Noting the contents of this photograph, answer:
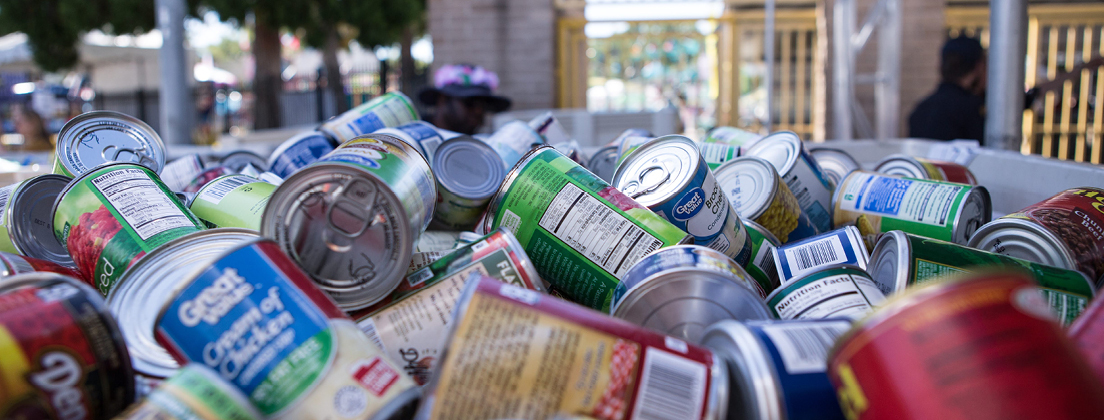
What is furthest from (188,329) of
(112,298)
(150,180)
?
(150,180)

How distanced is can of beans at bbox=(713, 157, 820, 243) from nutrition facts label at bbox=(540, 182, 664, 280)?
0.41 m

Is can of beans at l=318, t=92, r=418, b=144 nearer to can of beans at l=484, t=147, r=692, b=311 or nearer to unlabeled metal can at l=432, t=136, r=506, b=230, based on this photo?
unlabeled metal can at l=432, t=136, r=506, b=230

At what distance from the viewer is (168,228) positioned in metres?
1.04

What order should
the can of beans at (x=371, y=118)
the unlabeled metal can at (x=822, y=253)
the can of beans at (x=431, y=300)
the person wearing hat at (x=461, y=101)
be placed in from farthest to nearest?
the person wearing hat at (x=461, y=101) → the can of beans at (x=371, y=118) → the unlabeled metal can at (x=822, y=253) → the can of beans at (x=431, y=300)

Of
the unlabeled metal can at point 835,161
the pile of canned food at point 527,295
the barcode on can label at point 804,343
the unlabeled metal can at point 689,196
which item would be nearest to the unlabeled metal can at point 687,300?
the pile of canned food at point 527,295

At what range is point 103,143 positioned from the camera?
1.43m

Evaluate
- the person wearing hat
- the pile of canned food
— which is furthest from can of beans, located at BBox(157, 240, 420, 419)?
the person wearing hat

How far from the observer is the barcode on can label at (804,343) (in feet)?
2.36

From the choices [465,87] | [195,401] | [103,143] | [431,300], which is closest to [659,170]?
[431,300]

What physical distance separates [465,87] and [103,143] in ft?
7.52

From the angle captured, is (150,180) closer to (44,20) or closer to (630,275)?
(630,275)

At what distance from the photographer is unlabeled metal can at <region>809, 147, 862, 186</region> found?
1937 millimetres

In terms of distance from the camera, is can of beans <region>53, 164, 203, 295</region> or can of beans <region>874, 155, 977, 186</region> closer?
can of beans <region>53, 164, 203, 295</region>

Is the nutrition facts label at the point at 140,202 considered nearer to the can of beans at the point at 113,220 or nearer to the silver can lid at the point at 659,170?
the can of beans at the point at 113,220
